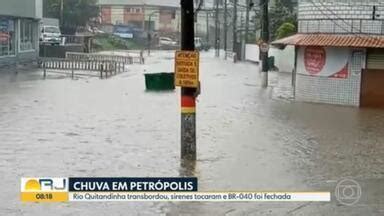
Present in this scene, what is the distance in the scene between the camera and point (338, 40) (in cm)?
2545

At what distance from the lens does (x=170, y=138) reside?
17.4 metres

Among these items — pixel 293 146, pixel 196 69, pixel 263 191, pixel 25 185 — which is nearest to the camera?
pixel 25 185

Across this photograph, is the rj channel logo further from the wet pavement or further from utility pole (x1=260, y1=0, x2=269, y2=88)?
utility pole (x1=260, y1=0, x2=269, y2=88)

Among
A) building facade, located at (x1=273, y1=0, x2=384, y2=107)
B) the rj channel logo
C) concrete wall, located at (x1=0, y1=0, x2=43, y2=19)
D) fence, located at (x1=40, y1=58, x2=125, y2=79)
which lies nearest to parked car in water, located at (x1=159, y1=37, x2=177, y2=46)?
concrete wall, located at (x1=0, y1=0, x2=43, y2=19)

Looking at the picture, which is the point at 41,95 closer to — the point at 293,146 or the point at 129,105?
the point at 129,105

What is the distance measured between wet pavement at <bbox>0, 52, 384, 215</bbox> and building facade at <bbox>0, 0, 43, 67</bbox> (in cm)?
1773

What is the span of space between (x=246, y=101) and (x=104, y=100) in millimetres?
5787

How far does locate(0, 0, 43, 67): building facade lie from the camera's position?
46.3 metres

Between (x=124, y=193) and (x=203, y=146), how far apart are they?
6496mm

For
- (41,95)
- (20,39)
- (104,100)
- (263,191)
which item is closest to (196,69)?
(263,191)

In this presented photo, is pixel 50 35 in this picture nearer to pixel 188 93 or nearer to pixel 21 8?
pixel 21 8

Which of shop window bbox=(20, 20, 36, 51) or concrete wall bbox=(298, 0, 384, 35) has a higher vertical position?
concrete wall bbox=(298, 0, 384, 35)

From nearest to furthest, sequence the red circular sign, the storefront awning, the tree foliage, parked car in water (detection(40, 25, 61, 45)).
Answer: the storefront awning < the red circular sign < the tree foliage < parked car in water (detection(40, 25, 61, 45))

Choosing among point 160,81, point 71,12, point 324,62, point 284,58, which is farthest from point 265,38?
point 71,12
